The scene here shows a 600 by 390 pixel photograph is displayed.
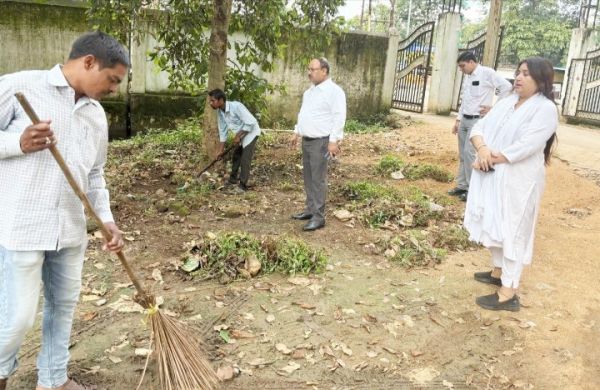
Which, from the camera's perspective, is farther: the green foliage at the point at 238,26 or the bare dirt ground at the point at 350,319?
the green foliage at the point at 238,26

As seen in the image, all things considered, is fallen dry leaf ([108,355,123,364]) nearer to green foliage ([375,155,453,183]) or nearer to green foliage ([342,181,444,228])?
green foliage ([342,181,444,228])

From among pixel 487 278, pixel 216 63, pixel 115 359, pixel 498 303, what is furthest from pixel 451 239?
pixel 216 63

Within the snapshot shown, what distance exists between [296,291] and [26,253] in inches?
93.1

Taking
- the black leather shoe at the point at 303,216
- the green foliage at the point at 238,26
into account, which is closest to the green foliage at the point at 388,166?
the green foliage at the point at 238,26

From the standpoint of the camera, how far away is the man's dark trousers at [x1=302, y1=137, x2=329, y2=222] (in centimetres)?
549

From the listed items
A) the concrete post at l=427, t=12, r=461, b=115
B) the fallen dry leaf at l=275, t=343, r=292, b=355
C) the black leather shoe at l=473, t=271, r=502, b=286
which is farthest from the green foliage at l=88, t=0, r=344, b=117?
the concrete post at l=427, t=12, r=461, b=115

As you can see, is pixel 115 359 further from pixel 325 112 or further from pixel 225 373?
pixel 325 112

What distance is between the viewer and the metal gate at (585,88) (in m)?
12.8

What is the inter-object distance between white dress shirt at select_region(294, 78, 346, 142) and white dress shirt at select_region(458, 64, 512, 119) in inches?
89.2

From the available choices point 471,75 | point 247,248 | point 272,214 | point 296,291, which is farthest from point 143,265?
point 471,75

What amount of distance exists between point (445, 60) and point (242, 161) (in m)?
8.58

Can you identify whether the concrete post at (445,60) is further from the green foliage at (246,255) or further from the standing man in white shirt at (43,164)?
the standing man in white shirt at (43,164)

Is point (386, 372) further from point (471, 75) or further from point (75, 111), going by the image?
point (471, 75)

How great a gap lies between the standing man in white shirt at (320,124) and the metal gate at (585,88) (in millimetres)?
10118
